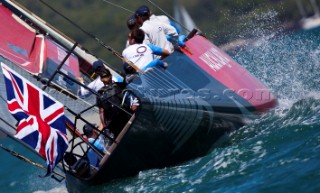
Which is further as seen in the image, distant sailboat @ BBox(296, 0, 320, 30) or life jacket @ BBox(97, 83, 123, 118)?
distant sailboat @ BBox(296, 0, 320, 30)

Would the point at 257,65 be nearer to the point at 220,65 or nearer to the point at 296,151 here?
the point at 220,65

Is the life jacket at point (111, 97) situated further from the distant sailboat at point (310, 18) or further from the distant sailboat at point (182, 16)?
the distant sailboat at point (310, 18)

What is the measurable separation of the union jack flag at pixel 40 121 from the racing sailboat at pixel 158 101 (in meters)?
0.12

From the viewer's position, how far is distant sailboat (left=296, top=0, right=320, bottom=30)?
52.7 ft

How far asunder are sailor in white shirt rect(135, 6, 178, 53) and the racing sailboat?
0.23 metres

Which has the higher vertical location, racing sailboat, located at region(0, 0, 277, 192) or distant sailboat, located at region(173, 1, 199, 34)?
distant sailboat, located at region(173, 1, 199, 34)

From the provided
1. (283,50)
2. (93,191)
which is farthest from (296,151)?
(283,50)

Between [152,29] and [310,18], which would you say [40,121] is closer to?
[152,29]

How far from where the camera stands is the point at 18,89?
7.64 meters

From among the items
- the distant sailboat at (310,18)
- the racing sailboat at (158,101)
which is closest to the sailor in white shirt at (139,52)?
the racing sailboat at (158,101)

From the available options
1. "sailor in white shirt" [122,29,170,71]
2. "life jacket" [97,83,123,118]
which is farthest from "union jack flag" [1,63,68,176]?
"sailor in white shirt" [122,29,170,71]

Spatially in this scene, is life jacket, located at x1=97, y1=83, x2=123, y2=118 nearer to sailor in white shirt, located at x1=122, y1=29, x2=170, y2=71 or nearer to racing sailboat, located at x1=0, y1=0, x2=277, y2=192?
racing sailboat, located at x1=0, y1=0, x2=277, y2=192

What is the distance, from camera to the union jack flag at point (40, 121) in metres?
7.56

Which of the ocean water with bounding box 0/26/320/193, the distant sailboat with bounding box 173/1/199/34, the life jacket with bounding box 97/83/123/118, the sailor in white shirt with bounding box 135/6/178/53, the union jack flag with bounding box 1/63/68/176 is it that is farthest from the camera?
the distant sailboat with bounding box 173/1/199/34
